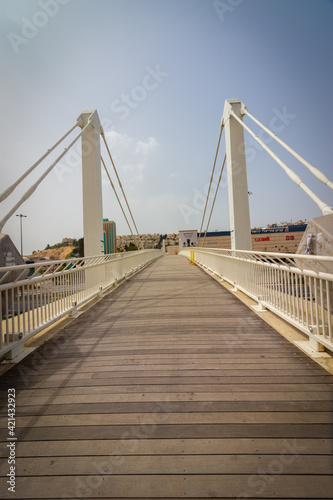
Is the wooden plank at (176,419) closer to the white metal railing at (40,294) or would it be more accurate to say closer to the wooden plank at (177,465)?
the wooden plank at (177,465)

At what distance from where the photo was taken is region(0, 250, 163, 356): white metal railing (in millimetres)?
2957


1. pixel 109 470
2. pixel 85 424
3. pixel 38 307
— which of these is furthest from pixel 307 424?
pixel 38 307

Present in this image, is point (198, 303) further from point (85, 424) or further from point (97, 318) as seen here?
point (85, 424)

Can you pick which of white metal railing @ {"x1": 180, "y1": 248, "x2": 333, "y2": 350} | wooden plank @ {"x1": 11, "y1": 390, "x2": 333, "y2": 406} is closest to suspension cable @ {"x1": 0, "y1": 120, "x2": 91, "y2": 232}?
wooden plank @ {"x1": 11, "y1": 390, "x2": 333, "y2": 406}

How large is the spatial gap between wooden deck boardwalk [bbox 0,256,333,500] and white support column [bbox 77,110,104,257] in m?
6.34

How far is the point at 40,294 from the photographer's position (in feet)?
12.3

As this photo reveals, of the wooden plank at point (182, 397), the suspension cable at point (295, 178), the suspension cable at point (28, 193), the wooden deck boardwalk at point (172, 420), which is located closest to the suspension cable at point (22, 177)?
the suspension cable at point (28, 193)

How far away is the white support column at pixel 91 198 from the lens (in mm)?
9672

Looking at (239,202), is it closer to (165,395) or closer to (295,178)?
(295,178)

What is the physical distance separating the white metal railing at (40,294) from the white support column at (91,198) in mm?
3239

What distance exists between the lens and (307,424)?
6.20 ft

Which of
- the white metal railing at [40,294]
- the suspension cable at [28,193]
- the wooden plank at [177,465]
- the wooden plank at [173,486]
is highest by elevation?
the suspension cable at [28,193]

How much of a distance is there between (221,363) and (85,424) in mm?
→ 1581

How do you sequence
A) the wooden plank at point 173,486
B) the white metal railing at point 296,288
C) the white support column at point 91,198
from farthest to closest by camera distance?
the white support column at point 91,198 < the white metal railing at point 296,288 < the wooden plank at point 173,486
